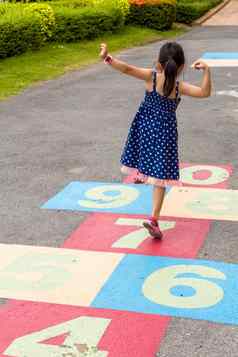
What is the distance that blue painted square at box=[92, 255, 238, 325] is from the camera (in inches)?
166

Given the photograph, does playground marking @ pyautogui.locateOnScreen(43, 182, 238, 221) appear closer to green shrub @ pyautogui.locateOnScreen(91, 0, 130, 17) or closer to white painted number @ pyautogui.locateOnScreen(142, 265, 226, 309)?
white painted number @ pyautogui.locateOnScreen(142, 265, 226, 309)

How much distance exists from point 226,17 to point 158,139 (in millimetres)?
22899

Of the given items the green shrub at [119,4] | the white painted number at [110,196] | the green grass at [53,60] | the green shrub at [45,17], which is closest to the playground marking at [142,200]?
the white painted number at [110,196]

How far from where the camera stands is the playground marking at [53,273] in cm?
448

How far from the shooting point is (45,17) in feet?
57.5

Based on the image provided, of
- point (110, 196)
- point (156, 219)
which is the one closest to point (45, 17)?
point (110, 196)

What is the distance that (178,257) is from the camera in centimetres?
500

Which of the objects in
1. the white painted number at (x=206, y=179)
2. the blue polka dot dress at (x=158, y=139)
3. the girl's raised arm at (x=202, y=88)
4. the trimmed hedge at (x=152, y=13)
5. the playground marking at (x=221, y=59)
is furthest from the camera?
the trimmed hedge at (x=152, y=13)

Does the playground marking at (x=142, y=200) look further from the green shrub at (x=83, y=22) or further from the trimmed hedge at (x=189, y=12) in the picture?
the trimmed hedge at (x=189, y=12)

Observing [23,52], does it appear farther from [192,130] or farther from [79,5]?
[192,130]

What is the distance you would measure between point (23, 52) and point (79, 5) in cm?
525

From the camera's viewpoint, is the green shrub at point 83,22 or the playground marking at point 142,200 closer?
the playground marking at point 142,200

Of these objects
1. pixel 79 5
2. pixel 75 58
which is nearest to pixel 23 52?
pixel 75 58

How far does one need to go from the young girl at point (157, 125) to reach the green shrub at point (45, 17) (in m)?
12.7
